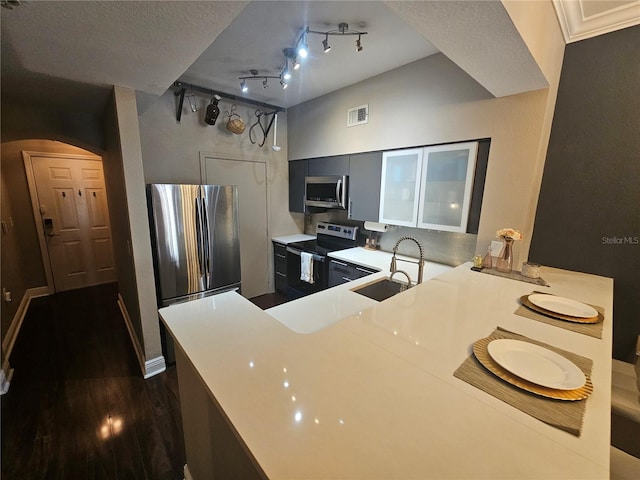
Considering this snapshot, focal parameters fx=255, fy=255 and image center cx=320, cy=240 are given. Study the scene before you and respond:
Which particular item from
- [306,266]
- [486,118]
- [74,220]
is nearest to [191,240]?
[306,266]

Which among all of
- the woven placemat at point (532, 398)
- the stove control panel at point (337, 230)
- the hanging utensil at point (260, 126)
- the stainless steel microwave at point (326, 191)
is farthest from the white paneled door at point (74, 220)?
the woven placemat at point (532, 398)

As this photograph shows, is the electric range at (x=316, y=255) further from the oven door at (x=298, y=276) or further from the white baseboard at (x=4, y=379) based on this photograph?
the white baseboard at (x=4, y=379)

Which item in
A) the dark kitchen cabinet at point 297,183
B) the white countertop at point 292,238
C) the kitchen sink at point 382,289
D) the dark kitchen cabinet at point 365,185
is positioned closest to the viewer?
the kitchen sink at point 382,289

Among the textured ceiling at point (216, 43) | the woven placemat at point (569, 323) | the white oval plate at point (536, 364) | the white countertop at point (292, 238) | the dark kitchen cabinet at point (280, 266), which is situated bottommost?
the dark kitchen cabinet at point (280, 266)

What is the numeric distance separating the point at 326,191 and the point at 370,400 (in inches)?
108

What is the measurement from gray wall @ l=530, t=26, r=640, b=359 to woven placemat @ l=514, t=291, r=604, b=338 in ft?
2.71

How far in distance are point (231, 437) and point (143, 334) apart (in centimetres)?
183

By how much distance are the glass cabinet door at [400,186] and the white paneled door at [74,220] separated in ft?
15.0

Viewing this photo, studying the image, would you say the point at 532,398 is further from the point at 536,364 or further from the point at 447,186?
the point at 447,186

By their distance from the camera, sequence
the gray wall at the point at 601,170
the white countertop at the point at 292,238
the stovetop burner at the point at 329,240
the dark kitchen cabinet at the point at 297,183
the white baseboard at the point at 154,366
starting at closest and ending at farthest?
1. the gray wall at the point at 601,170
2. the white baseboard at the point at 154,366
3. the stovetop burner at the point at 329,240
4. the dark kitchen cabinet at the point at 297,183
5. the white countertop at the point at 292,238

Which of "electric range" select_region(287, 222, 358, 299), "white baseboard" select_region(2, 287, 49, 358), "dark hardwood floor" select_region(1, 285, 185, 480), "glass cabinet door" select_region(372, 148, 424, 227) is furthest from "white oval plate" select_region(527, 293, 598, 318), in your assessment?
"white baseboard" select_region(2, 287, 49, 358)

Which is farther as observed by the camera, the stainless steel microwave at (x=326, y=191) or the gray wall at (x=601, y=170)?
the stainless steel microwave at (x=326, y=191)

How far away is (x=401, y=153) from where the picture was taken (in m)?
2.46

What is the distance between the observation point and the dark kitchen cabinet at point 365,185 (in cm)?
269
